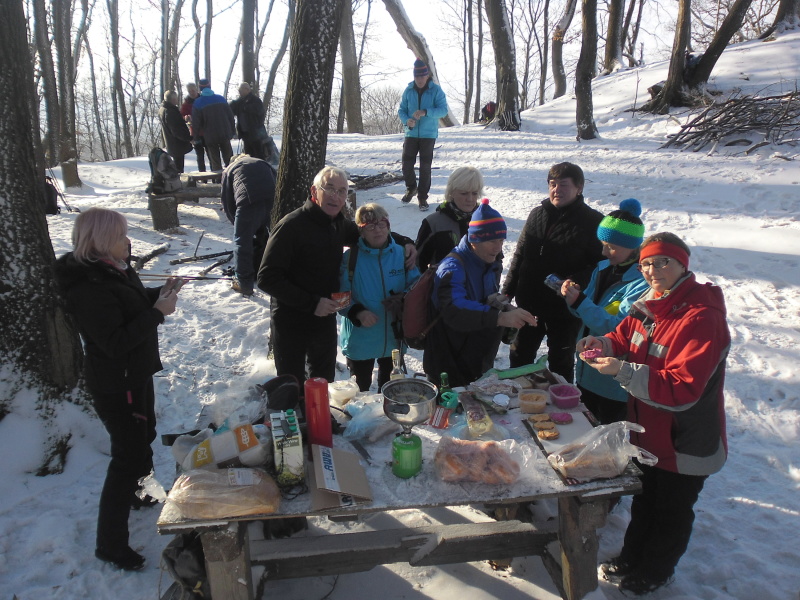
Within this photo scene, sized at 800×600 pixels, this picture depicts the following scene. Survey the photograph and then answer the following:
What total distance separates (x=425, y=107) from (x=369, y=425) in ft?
20.6

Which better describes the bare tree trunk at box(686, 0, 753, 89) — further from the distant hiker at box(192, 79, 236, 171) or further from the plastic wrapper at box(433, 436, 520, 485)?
the plastic wrapper at box(433, 436, 520, 485)

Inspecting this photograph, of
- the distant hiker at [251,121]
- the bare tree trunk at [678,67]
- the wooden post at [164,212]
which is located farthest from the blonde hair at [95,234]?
the bare tree trunk at [678,67]

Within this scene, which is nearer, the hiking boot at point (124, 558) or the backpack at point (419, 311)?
the hiking boot at point (124, 558)

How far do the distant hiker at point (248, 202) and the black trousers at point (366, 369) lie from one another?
250cm

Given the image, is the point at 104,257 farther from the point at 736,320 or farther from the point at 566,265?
the point at 736,320

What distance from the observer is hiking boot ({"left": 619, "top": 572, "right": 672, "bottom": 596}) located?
97.2 inches

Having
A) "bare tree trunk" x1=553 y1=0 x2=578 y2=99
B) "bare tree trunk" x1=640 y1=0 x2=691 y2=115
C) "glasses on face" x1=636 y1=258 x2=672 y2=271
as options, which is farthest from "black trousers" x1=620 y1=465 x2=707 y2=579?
"bare tree trunk" x1=553 y1=0 x2=578 y2=99

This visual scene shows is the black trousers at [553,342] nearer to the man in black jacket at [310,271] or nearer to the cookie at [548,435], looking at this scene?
the man in black jacket at [310,271]

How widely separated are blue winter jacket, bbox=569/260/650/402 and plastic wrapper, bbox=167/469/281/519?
5.90 ft

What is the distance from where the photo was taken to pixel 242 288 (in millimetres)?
6160

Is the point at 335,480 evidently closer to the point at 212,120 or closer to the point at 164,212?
the point at 164,212

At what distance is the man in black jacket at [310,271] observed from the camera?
3.24 m

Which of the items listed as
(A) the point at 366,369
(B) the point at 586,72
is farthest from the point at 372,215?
(B) the point at 586,72

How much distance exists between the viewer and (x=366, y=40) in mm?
29141
